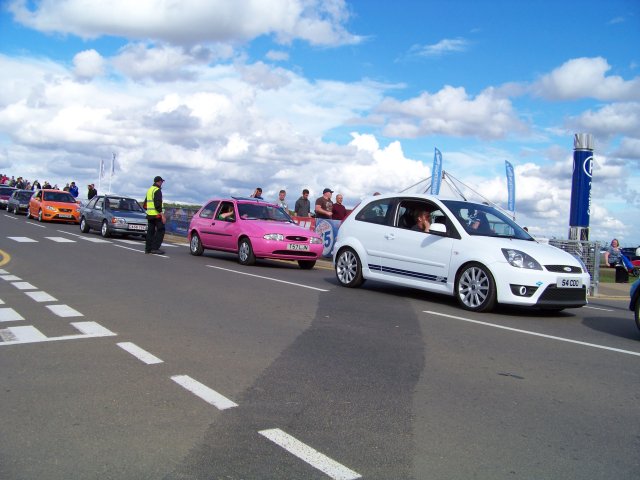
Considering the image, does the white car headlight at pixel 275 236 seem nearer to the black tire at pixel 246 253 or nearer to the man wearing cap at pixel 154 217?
the black tire at pixel 246 253

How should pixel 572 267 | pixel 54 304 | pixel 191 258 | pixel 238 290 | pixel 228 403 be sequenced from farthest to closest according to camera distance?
1. pixel 191 258
2. pixel 238 290
3. pixel 572 267
4. pixel 54 304
5. pixel 228 403

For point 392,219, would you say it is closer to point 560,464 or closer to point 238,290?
point 238,290

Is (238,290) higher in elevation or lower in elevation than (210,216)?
lower

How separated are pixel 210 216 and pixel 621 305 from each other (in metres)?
10.4

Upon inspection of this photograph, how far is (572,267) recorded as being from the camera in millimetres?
9797

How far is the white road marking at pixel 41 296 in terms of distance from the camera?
9.32 m

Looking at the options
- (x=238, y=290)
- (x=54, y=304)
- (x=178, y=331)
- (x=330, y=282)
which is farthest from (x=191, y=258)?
(x=178, y=331)

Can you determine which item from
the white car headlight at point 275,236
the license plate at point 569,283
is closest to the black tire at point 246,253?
the white car headlight at point 275,236

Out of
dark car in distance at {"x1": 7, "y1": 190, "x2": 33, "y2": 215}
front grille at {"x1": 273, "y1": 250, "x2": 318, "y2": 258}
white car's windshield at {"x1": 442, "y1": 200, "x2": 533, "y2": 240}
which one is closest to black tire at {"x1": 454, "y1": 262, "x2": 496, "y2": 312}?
white car's windshield at {"x1": 442, "y1": 200, "x2": 533, "y2": 240}

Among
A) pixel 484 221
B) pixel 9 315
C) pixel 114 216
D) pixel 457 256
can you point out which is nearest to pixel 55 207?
pixel 114 216

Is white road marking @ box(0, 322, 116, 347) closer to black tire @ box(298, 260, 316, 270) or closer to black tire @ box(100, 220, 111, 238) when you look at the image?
black tire @ box(298, 260, 316, 270)

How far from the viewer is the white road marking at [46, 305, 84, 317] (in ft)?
27.1

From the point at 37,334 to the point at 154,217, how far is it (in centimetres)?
1108

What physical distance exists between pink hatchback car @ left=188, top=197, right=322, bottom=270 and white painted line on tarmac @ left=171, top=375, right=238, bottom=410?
1053cm
